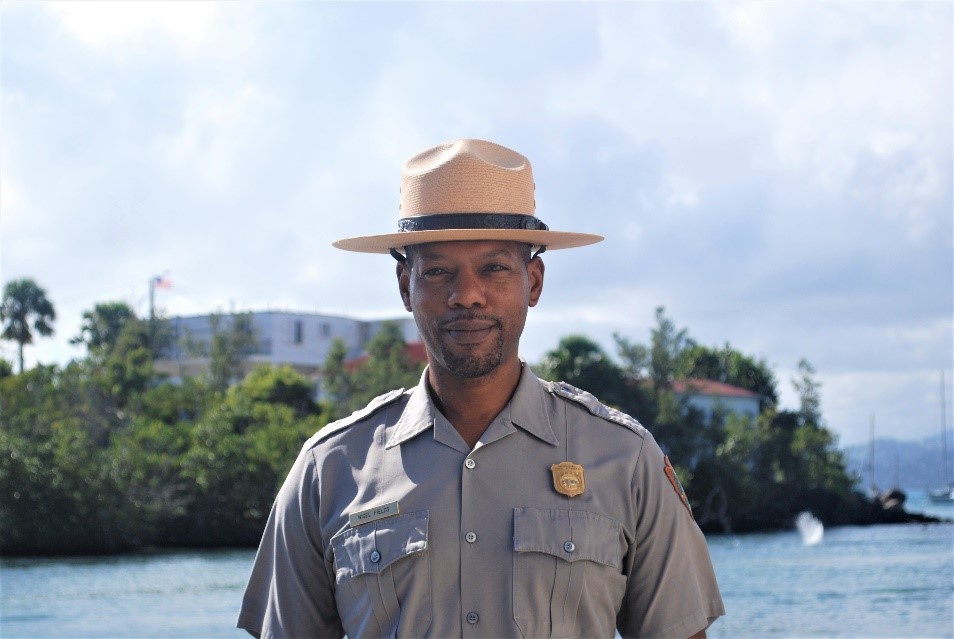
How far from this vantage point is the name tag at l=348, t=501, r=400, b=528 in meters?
2.71

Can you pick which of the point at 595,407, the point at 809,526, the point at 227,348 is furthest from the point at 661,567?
the point at 809,526

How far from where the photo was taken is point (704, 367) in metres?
65.2

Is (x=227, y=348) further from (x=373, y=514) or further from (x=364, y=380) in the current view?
(x=373, y=514)

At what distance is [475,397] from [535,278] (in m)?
0.32

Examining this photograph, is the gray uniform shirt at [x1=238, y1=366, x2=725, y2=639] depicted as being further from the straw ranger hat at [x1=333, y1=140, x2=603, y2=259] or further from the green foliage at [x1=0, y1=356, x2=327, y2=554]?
the green foliage at [x1=0, y1=356, x2=327, y2=554]

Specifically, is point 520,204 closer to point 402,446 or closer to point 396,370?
point 402,446

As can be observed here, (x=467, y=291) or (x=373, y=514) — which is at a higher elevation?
(x=467, y=291)

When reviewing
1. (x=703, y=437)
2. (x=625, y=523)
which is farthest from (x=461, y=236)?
(x=703, y=437)

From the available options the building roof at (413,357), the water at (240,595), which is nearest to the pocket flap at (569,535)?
the water at (240,595)

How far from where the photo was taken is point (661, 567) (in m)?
2.70

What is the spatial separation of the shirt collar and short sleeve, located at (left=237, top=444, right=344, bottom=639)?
24cm

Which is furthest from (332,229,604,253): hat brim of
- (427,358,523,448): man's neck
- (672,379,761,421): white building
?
(672,379,761,421): white building

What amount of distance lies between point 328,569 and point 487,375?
1.89 ft

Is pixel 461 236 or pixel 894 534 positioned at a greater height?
pixel 461 236
